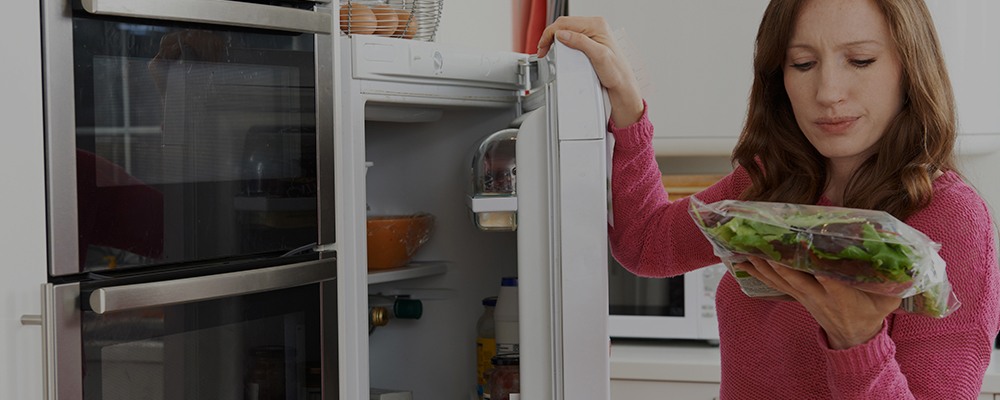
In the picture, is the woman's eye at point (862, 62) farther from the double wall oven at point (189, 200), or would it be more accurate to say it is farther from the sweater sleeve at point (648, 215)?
the double wall oven at point (189, 200)

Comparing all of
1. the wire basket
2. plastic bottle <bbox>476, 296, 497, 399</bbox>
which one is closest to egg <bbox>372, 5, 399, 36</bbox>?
the wire basket

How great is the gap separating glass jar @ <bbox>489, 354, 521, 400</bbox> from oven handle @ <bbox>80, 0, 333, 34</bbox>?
1.90 feet

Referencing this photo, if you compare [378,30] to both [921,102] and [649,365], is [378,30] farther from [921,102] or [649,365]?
[649,365]

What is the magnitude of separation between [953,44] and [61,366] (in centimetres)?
200

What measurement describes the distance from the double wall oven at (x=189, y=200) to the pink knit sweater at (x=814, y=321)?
17.3 inches

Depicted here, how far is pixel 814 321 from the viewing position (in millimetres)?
1253

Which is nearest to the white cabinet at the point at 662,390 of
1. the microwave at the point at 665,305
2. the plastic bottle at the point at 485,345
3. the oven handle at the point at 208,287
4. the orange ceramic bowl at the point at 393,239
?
the microwave at the point at 665,305

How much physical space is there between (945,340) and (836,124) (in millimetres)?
284

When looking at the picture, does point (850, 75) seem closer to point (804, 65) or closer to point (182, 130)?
point (804, 65)

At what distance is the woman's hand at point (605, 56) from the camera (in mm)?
1215

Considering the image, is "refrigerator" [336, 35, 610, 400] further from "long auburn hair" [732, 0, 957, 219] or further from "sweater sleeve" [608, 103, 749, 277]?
"long auburn hair" [732, 0, 957, 219]

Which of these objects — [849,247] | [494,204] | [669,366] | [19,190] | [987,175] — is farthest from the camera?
[987,175]

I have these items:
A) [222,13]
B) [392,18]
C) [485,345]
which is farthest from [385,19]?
[485,345]

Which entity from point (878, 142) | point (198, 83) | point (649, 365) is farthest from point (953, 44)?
point (198, 83)
